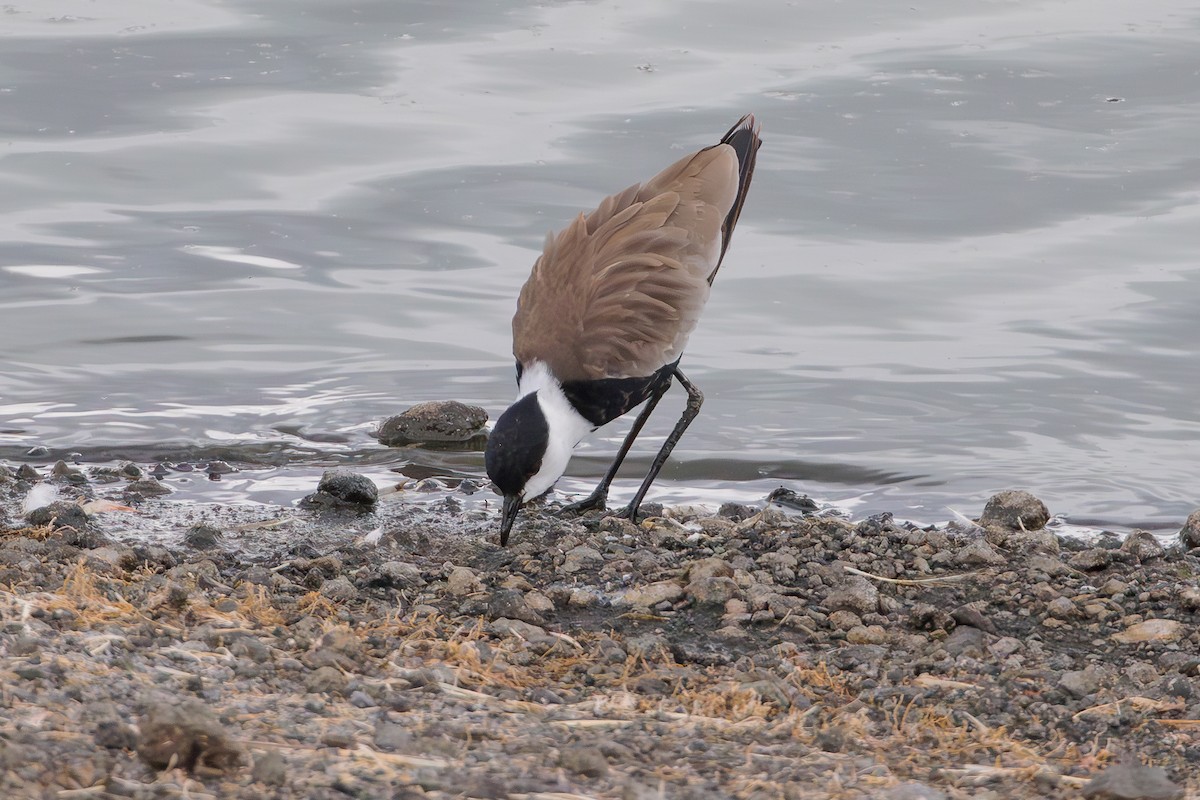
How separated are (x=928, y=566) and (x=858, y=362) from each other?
446cm

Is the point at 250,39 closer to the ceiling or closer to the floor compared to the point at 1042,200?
closer to the ceiling

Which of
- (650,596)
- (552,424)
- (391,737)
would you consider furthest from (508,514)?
(391,737)

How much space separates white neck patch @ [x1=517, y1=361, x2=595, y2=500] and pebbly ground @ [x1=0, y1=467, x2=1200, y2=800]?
10.9 inches

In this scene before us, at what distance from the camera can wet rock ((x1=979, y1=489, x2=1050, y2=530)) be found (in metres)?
7.61

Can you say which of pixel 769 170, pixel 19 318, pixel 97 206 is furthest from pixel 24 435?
pixel 769 170

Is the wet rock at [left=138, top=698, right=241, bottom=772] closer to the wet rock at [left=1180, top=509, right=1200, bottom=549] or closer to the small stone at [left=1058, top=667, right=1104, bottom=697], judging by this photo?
the small stone at [left=1058, top=667, right=1104, bottom=697]

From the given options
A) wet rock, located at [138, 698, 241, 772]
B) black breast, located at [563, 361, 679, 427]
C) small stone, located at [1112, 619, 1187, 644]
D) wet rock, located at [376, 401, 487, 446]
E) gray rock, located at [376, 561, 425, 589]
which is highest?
wet rock, located at [138, 698, 241, 772]

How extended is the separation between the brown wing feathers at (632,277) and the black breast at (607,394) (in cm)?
5

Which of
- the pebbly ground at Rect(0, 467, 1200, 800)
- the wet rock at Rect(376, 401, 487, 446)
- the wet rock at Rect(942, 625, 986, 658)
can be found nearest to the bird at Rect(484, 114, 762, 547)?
the pebbly ground at Rect(0, 467, 1200, 800)

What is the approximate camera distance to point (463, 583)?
5801 millimetres

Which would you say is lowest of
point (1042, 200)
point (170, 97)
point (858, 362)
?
point (858, 362)

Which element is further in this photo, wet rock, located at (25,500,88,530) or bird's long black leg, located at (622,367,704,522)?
bird's long black leg, located at (622,367,704,522)

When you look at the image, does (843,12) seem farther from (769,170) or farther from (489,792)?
(489,792)

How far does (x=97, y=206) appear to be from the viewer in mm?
12922
